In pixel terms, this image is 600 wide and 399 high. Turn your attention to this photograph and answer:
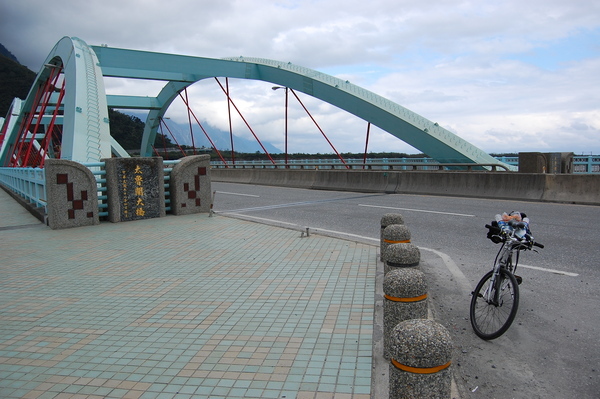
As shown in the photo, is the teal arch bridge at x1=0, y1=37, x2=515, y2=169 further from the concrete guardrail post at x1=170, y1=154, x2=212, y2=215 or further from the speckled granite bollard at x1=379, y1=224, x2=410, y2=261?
the speckled granite bollard at x1=379, y1=224, x2=410, y2=261

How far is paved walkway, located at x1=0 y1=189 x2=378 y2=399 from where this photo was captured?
333cm

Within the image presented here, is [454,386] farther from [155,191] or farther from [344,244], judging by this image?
[155,191]

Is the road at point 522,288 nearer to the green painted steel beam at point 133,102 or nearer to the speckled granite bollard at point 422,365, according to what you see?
the speckled granite bollard at point 422,365

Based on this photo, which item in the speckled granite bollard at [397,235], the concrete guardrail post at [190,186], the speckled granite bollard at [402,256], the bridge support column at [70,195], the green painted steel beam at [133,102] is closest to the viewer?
the speckled granite bollard at [402,256]

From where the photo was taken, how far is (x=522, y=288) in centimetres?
539

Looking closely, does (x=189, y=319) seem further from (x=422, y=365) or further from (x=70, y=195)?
(x=70, y=195)

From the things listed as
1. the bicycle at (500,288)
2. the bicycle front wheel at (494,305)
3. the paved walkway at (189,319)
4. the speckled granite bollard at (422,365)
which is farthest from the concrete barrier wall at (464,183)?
the speckled granite bollard at (422,365)

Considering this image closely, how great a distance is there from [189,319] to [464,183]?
13.0 metres

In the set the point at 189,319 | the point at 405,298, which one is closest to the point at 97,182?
the point at 189,319

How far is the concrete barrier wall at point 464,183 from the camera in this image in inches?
504

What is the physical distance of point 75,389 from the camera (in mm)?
3279

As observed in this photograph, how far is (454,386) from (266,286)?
2.84m

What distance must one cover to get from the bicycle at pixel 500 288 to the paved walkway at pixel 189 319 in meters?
1.05

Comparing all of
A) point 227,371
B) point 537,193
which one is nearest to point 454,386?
point 227,371
